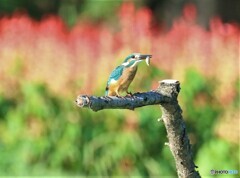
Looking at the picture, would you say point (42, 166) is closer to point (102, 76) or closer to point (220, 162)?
point (102, 76)

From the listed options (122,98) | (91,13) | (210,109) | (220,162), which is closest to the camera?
(122,98)

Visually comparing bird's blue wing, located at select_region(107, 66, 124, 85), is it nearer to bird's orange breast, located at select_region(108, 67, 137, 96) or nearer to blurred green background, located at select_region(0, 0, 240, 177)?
bird's orange breast, located at select_region(108, 67, 137, 96)

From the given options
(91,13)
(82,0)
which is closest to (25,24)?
(91,13)

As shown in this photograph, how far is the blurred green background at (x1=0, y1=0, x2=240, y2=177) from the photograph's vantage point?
7.36 metres

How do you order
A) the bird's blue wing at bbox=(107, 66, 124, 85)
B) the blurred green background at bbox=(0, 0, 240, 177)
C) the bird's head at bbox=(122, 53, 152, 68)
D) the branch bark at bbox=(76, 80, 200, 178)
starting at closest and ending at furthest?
1. the branch bark at bbox=(76, 80, 200, 178)
2. the bird's head at bbox=(122, 53, 152, 68)
3. the bird's blue wing at bbox=(107, 66, 124, 85)
4. the blurred green background at bbox=(0, 0, 240, 177)

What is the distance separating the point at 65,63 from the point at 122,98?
4.98 metres

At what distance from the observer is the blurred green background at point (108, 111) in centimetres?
736

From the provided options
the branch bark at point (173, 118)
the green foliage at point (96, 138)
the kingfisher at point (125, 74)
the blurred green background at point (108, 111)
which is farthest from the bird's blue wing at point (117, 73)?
the green foliage at point (96, 138)

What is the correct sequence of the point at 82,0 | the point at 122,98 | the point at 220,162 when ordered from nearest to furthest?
the point at 122,98, the point at 220,162, the point at 82,0

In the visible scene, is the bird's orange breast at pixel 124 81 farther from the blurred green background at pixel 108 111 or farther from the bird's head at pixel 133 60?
the blurred green background at pixel 108 111

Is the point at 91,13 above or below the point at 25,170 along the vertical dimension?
above

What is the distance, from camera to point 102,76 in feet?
25.4

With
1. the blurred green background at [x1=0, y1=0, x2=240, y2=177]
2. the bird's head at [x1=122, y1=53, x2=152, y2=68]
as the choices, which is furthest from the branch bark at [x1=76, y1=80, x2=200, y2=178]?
the blurred green background at [x1=0, y1=0, x2=240, y2=177]

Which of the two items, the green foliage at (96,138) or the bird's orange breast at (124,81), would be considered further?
the green foliage at (96,138)
